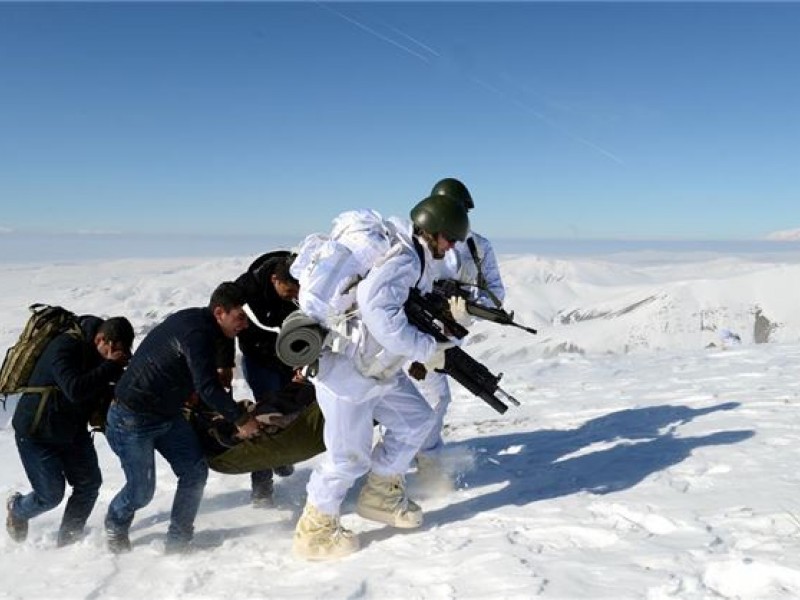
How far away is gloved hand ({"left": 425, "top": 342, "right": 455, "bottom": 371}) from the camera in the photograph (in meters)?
4.89

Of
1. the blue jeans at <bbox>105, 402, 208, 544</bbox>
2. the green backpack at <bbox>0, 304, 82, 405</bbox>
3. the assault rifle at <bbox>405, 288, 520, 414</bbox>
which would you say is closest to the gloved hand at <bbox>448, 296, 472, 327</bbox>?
the assault rifle at <bbox>405, 288, 520, 414</bbox>

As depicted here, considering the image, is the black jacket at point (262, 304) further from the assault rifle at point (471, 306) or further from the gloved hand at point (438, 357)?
the gloved hand at point (438, 357)

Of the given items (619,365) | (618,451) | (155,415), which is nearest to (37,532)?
(155,415)

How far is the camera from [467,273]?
6594mm

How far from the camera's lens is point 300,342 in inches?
179

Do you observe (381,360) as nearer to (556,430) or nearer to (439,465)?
(439,465)

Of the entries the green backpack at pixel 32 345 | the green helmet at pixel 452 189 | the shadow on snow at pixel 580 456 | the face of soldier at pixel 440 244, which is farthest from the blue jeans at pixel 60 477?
the green helmet at pixel 452 189

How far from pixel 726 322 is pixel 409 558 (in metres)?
144

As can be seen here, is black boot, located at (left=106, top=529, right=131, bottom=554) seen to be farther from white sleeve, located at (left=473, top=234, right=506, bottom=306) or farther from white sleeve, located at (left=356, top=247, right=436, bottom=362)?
white sleeve, located at (left=473, top=234, right=506, bottom=306)

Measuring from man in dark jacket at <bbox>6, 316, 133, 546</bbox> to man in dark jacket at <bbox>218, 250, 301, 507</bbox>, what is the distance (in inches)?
48.3

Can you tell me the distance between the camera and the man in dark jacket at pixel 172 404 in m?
4.89

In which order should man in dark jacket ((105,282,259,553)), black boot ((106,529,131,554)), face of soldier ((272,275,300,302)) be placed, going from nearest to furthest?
man in dark jacket ((105,282,259,553)) → black boot ((106,529,131,554)) → face of soldier ((272,275,300,302))

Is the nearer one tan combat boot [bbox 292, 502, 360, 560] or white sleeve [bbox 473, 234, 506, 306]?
tan combat boot [bbox 292, 502, 360, 560]

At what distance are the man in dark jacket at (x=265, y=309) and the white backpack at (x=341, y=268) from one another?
1549 millimetres
